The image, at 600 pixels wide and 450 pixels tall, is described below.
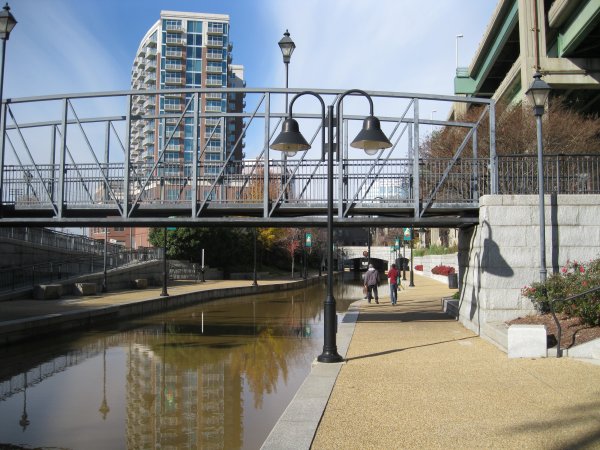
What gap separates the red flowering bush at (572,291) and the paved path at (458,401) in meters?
1.15

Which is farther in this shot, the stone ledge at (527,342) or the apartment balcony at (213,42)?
the apartment balcony at (213,42)

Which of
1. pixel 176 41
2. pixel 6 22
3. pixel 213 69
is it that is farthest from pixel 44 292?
pixel 176 41

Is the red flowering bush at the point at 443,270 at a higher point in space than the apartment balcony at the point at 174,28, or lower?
lower

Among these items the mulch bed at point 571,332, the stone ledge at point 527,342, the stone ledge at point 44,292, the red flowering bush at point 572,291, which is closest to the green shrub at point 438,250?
the stone ledge at point 44,292

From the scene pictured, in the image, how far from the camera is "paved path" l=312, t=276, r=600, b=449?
6.01 metres

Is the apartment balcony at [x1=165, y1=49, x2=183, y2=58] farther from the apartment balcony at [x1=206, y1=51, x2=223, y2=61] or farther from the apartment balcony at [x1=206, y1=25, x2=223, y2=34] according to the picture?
the apartment balcony at [x1=206, y1=25, x2=223, y2=34]

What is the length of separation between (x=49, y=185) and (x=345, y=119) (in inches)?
362

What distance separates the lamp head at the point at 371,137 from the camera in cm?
1023

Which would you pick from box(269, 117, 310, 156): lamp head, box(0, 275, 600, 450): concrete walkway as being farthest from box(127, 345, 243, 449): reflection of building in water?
box(269, 117, 310, 156): lamp head

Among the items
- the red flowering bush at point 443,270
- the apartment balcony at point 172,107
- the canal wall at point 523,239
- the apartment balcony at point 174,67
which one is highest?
the apartment balcony at point 174,67

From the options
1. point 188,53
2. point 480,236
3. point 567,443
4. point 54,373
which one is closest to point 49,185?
point 54,373

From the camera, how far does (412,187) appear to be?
1659cm

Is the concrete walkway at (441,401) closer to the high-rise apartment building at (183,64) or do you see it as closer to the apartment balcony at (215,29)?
the high-rise apartment building at (183,64)

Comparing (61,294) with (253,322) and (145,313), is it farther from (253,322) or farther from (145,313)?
(253,322)
